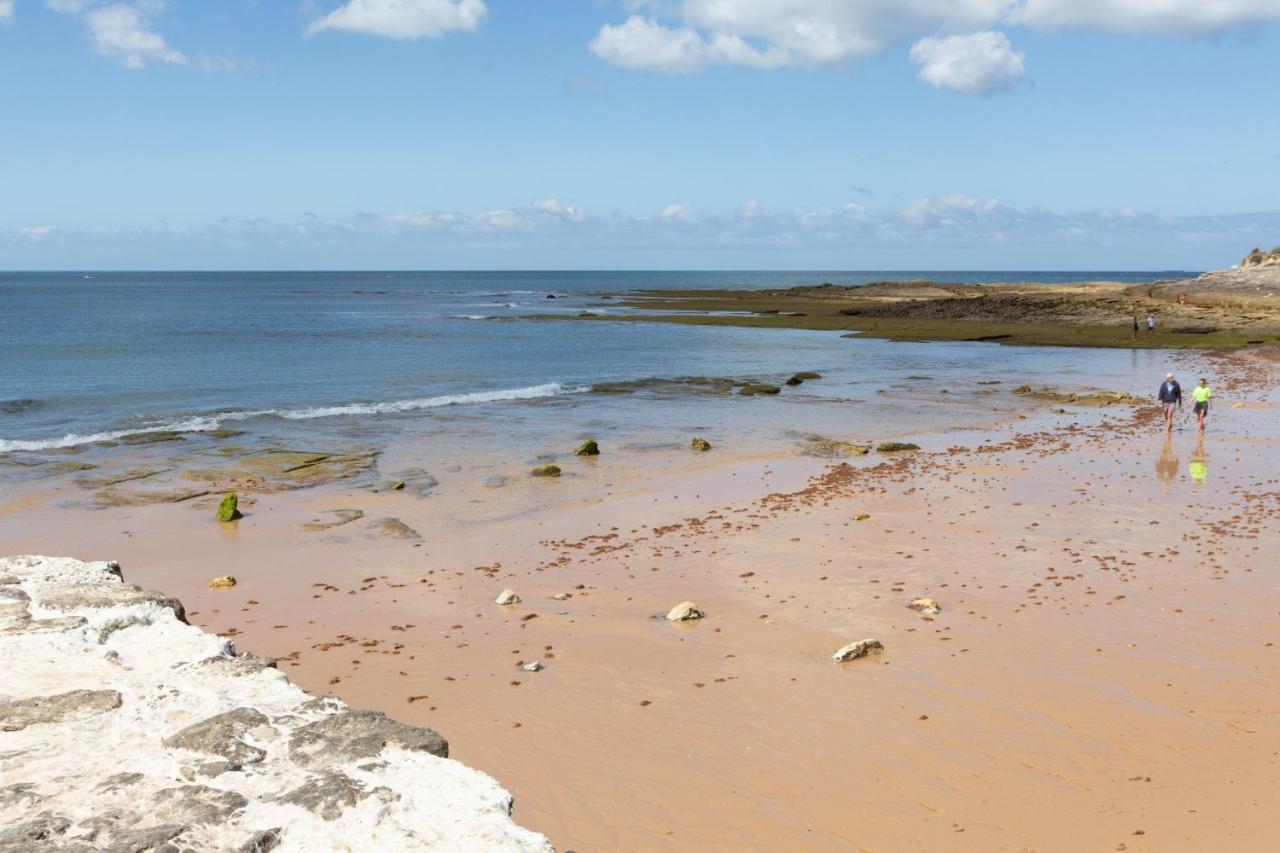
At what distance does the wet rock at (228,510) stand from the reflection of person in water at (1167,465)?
19351 mm

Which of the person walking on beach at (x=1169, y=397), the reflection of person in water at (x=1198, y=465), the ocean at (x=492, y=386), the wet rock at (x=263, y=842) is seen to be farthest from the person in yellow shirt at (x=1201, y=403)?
the wet rock at (x=263, y=842)

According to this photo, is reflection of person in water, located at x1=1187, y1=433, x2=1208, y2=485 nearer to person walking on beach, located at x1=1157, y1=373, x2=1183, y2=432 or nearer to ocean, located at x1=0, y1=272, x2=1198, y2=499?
person walking on beach, located at x1=1157, y1=373, x2=1183, y2=432

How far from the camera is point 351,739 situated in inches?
263

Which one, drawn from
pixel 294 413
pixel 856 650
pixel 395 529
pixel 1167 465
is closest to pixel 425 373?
pixel 294 413

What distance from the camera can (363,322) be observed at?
304 feet

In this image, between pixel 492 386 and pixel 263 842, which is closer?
pixel 263 842

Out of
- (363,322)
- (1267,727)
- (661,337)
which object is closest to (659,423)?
(1267,727)

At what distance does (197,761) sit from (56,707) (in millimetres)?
1455

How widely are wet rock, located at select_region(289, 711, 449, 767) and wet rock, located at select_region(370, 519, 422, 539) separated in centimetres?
1123

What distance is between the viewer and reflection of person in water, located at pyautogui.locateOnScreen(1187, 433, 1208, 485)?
21109mm

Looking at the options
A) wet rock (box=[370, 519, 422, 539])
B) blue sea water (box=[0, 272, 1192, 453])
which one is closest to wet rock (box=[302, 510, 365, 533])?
wet rock (box=[370, 519, 422, 539])

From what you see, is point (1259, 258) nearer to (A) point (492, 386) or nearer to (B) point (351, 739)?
(A) point (492, 386)

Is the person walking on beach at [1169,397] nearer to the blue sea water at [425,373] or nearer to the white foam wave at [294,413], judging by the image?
the blue sea water at [425,373]

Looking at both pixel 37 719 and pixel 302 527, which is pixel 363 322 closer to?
pixel 302 527
